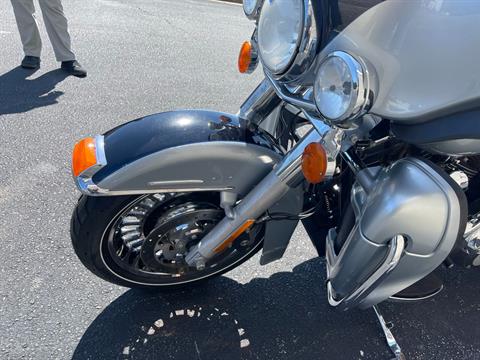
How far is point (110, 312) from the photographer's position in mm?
1750

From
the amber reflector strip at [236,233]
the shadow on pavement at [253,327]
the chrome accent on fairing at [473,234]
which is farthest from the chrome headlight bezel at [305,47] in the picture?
the shadow on pavement at [253,327]

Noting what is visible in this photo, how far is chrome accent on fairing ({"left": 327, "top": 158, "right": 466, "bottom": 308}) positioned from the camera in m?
1.10

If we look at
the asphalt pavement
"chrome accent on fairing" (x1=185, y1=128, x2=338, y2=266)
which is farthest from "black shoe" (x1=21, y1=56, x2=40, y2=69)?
"chrome accent on fairing" (x1=185, y1=128, x2=338, y2=266)

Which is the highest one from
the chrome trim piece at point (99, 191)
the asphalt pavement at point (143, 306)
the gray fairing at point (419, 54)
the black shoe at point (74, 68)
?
the gray fairing at point (419, 54)

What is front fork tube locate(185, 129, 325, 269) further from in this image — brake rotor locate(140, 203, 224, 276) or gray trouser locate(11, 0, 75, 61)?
gray trouser locate(11, 0, 75, 61)

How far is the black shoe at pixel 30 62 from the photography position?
3465 mm

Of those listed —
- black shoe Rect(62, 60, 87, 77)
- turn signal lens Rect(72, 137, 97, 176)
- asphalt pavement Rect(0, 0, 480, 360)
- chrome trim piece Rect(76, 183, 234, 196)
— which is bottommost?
black shoe Rect(62, 60, 87, 77)

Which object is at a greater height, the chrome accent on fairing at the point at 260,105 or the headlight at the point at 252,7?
the headlight at the point at 252,7

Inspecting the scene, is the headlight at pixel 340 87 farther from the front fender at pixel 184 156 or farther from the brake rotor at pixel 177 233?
the brake rotor at pixel 177 233

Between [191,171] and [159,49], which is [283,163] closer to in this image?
[191,171]

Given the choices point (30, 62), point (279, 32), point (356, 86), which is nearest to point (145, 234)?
point (279, 32)

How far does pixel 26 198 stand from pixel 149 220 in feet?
3.23

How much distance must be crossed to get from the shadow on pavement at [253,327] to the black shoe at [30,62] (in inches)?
95.6

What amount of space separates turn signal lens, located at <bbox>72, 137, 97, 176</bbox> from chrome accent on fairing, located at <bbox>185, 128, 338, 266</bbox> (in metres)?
0.46
